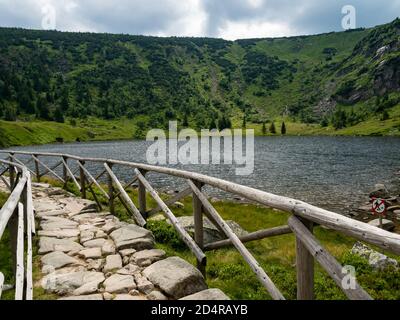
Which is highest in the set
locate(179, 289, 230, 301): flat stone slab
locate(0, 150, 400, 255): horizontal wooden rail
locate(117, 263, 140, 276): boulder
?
locate(0, 150, 400, 255): horizontal wooden rail

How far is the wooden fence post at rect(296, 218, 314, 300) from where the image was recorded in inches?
189

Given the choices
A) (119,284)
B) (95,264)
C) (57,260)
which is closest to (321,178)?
(95,264)

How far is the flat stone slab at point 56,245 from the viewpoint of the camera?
8.94 metres

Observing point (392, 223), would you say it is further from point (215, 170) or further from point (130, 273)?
point (215, 170)

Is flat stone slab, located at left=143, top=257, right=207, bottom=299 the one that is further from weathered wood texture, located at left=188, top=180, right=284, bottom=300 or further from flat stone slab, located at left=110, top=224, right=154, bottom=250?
flat stone slab, located at left=110, top=224, right=154, bottom=250

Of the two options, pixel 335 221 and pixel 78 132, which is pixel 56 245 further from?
pixel 78 132

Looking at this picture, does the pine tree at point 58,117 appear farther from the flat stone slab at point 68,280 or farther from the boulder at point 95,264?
the flat stone slab at point 68,280

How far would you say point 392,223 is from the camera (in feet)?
78.1

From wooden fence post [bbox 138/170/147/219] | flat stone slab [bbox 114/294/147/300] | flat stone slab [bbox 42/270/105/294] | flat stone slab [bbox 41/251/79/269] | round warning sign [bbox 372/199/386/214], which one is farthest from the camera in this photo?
round warning sign [bbox 372/199/386/214]

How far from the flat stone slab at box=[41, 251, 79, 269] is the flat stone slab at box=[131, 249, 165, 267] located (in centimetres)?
144

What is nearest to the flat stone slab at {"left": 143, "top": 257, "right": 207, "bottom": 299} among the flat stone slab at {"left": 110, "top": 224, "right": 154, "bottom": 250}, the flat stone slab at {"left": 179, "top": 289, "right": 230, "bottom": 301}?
the flat stone slab at {"left": 179, "top": 289, "right": 230, "bottom": 301}

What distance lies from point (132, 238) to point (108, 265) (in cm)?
156

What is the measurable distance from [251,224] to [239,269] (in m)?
12.8

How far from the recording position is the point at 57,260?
811 cm
